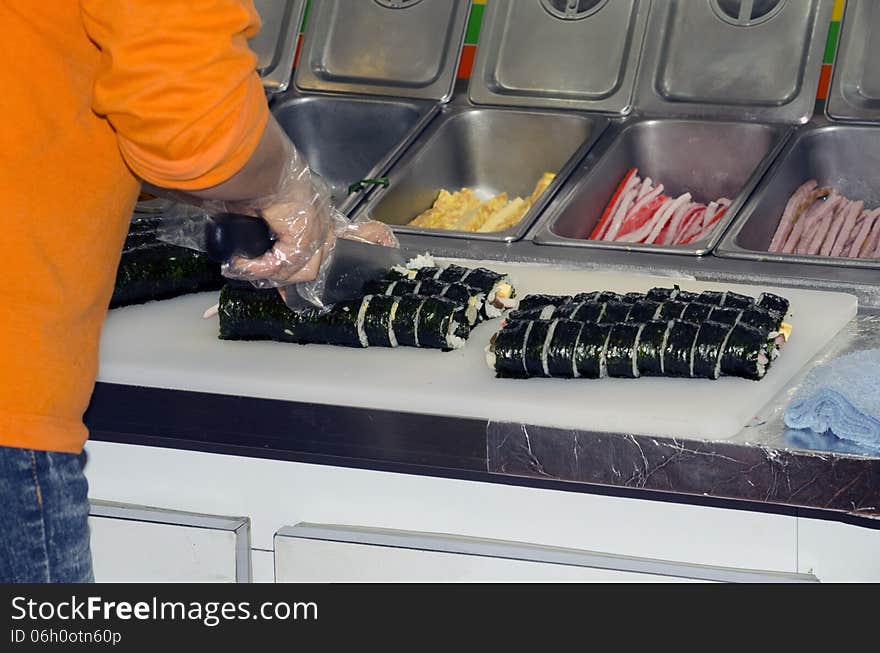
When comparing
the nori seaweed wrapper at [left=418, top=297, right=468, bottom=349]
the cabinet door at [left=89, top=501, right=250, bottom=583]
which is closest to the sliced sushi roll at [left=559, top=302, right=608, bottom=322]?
the nori seaweed wrapper at [left=418, top=297, right=468, bottom=349]

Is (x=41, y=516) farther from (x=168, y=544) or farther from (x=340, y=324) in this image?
(x=340, y=324)

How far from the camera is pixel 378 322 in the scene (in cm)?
252

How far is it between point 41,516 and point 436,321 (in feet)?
3.02

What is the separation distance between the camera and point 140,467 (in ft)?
8.39

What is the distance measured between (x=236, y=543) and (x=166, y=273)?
69 cm

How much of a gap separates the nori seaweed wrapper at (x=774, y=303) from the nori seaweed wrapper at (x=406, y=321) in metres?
0.66

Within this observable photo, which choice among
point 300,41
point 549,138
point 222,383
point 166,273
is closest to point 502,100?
point 549,138

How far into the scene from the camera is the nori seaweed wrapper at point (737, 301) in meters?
2.46

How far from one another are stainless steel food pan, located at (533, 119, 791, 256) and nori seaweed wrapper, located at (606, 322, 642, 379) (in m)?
1.06

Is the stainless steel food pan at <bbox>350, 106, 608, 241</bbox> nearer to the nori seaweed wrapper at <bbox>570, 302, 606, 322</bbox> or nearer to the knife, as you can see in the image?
the knife

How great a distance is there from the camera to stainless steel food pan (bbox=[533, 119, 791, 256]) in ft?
11.3

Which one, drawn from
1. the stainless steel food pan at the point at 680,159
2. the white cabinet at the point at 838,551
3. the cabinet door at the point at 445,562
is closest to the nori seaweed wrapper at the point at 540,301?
the cabinet door at the point at 445,562

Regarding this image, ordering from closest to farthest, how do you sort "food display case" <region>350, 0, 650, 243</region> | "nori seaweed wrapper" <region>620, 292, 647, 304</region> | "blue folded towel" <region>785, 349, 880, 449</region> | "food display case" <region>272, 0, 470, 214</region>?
"blue folded towel" <region>785, 349, 880, 449</region>, "nori seaweed wrapper" <region>620, 292, 647, 304</region>, "food display case" <region>350, 0, 650, 243</region>, "food display case" <region>272, 0, 470, 214</region>

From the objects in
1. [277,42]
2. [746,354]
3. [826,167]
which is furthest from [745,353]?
[277,42]
